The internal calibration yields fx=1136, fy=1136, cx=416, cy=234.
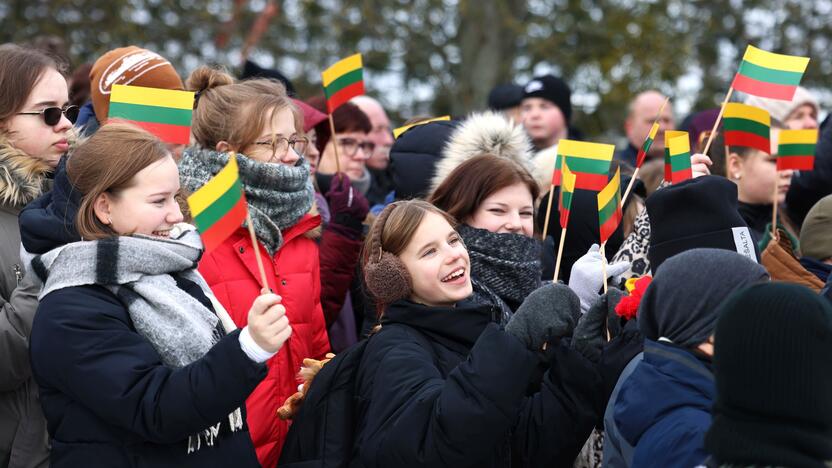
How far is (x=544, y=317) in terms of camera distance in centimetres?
320

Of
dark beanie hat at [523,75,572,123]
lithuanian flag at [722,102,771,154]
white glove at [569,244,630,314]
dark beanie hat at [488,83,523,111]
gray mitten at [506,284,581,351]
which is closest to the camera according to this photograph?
gray mitten at [506,284,581,351]

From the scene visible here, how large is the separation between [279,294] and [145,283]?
0.87 metres

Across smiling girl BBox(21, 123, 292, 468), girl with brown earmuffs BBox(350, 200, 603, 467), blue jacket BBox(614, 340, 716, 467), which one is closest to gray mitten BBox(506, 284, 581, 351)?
girl with brown earmuffs BBox(350, 200, 603, 467)

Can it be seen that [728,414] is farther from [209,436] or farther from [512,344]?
[209,436]

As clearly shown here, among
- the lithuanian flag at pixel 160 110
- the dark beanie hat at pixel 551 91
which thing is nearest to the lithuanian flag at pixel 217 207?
the lithuanian flag at pixel 160 110

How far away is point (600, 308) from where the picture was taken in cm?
352

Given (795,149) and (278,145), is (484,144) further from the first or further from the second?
(795,149)

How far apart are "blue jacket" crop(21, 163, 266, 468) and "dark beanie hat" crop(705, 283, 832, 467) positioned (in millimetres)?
1324

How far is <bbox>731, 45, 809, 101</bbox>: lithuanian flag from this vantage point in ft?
15.3

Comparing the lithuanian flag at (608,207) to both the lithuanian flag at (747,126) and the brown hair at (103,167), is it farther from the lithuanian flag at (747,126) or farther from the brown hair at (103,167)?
the brown hair at (103,167)

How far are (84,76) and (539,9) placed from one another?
8.22 m

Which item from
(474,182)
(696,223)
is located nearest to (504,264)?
(474,182)

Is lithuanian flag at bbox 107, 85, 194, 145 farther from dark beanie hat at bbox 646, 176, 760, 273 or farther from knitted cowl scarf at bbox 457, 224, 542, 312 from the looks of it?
dark beanie hat at bbox 646, 176, 760, 273

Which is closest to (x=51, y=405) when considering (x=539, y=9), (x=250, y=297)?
(x=250, y=297)
